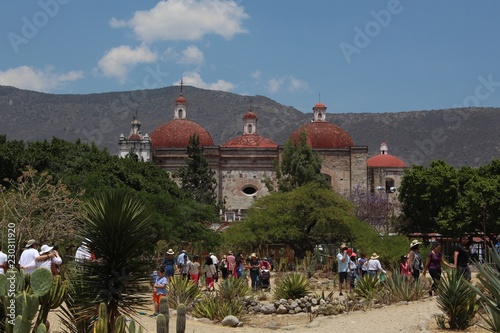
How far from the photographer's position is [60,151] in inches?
1264

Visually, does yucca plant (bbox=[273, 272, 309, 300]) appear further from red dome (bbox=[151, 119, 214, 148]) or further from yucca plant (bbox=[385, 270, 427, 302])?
red dome (bbox=[151, 119, 214, 148])

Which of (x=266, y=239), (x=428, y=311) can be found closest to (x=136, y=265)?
(x=428, y=311)

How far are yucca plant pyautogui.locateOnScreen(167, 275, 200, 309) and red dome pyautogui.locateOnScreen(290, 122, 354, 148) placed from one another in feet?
112

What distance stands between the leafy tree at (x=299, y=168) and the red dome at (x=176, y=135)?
12068 mm

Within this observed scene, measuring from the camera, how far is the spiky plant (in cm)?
821

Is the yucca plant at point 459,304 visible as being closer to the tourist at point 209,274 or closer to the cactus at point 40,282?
the cactus at point 40,282

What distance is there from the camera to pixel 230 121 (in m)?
134

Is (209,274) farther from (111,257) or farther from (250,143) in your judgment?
(250,143)

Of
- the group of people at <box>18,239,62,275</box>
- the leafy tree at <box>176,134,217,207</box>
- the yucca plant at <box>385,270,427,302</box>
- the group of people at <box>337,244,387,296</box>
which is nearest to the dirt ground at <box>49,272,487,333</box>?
the yucca plant at <box>385,270,427,302</box>

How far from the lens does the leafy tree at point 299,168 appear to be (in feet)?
125

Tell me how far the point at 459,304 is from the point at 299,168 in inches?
1089

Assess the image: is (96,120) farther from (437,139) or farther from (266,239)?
(266,239)

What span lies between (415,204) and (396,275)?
2186 centimetres

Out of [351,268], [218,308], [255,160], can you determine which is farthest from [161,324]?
[255,160]
